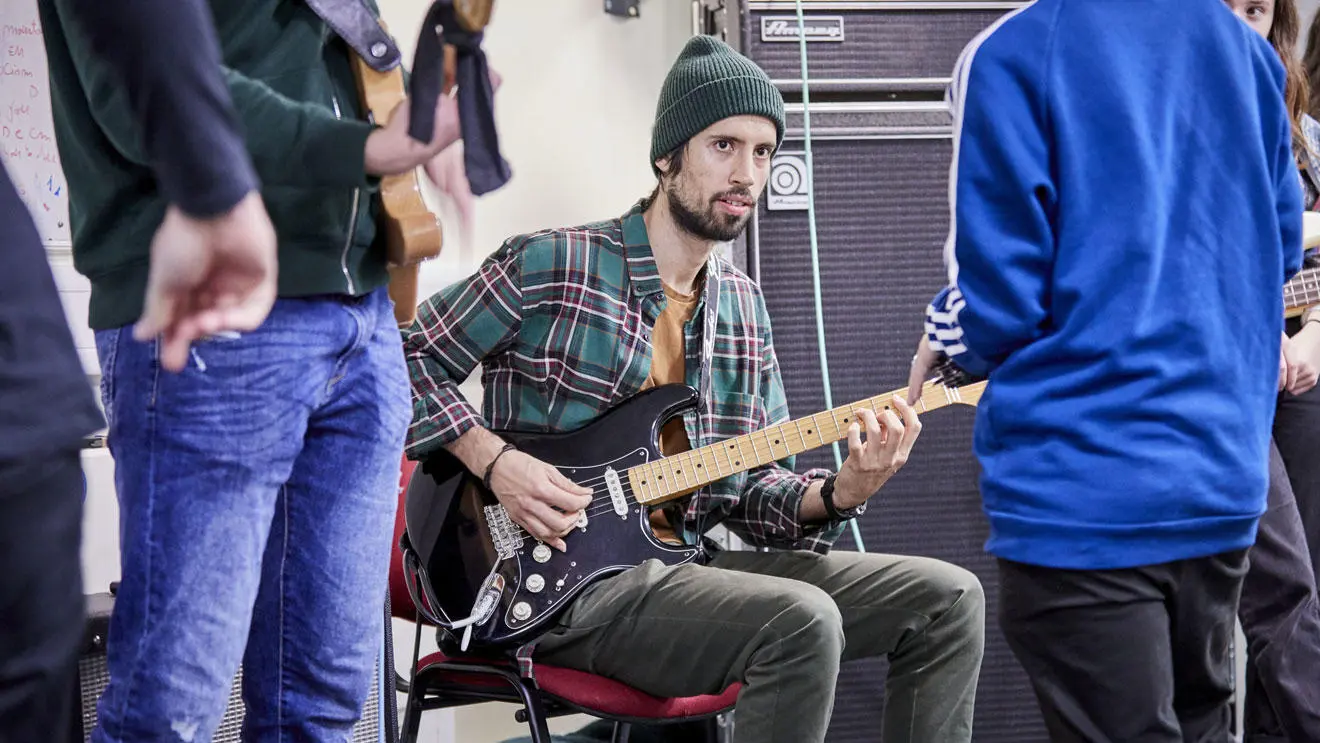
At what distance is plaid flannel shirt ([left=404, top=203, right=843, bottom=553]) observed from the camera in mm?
2406

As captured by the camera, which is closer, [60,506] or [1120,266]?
[60,506]

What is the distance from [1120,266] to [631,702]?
3.85 feet

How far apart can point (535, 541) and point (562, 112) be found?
A: 146 cm

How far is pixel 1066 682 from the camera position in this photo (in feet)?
4.30

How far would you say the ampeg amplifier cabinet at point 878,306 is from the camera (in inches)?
119

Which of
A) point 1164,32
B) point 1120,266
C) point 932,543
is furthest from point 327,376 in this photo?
point 932,543

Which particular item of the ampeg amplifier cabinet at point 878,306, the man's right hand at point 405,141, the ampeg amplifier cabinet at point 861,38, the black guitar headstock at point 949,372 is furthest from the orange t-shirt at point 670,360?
the man's right hand at point 405,141

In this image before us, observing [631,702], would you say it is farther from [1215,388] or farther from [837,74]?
[837,74]

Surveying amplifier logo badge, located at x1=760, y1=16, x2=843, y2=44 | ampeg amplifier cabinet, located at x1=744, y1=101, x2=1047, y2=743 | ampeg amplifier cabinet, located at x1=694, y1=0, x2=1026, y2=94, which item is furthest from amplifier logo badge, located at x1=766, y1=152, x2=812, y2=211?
amplifier logo badge, located at x1=760, y1=16, x2=843, y2=44

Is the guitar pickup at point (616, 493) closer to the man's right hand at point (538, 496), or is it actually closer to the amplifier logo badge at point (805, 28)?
the man's right hand at point (538, 496)

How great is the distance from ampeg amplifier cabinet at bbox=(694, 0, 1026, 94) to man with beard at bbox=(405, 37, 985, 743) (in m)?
0.36

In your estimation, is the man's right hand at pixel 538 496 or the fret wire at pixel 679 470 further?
the fret wire at pixel 679 470

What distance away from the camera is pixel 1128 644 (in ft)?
4.17

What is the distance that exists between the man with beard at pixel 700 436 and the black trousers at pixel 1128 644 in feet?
2.56
